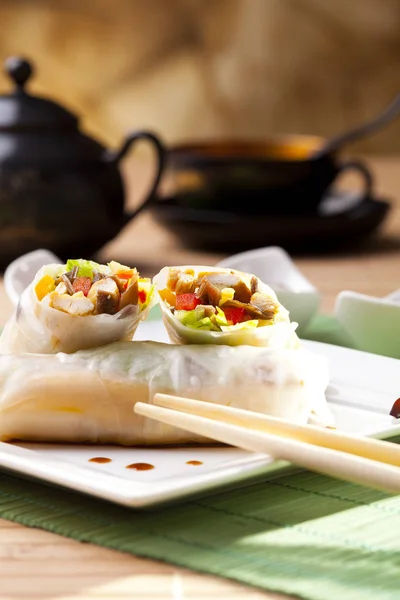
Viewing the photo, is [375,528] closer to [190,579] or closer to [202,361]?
[190,579]

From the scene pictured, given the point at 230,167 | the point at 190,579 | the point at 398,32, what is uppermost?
the point at 398,32

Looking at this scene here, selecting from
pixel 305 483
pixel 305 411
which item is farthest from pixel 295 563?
pixel 305 411

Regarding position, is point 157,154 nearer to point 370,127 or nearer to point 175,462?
point 370,127

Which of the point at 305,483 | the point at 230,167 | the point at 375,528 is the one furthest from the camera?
the point at 230,167

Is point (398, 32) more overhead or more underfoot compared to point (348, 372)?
more overhead

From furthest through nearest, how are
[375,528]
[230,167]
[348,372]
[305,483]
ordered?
[230,167] → [348,372] → [305,483] → [375,528]

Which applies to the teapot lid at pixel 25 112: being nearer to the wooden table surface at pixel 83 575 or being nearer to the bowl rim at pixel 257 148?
the bowl rim at pixel 257 148

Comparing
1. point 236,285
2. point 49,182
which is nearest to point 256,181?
point 49,182
